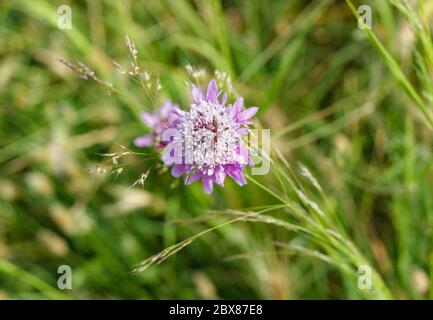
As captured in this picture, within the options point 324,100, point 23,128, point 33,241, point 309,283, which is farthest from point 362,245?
point 23,128

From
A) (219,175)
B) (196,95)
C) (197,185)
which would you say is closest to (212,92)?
(196,95)

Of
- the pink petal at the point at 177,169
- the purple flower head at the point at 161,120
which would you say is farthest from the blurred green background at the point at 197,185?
the pink petal at the point at 177,169

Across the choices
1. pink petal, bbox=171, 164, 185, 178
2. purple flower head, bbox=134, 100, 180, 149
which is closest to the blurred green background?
purple flower head, bbox=134, 100, 180, 149

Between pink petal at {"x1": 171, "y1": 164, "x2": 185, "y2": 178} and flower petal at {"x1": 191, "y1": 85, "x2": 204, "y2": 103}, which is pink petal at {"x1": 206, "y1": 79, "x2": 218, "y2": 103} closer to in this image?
flower petal at {"x1": 191, "y1": 85, "x2": 204, "y2": 103}

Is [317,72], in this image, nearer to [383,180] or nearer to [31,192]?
[383,180]

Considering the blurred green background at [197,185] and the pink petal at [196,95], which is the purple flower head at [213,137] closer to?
the pink petal at [196,95]

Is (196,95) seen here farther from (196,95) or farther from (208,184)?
(208,184)
